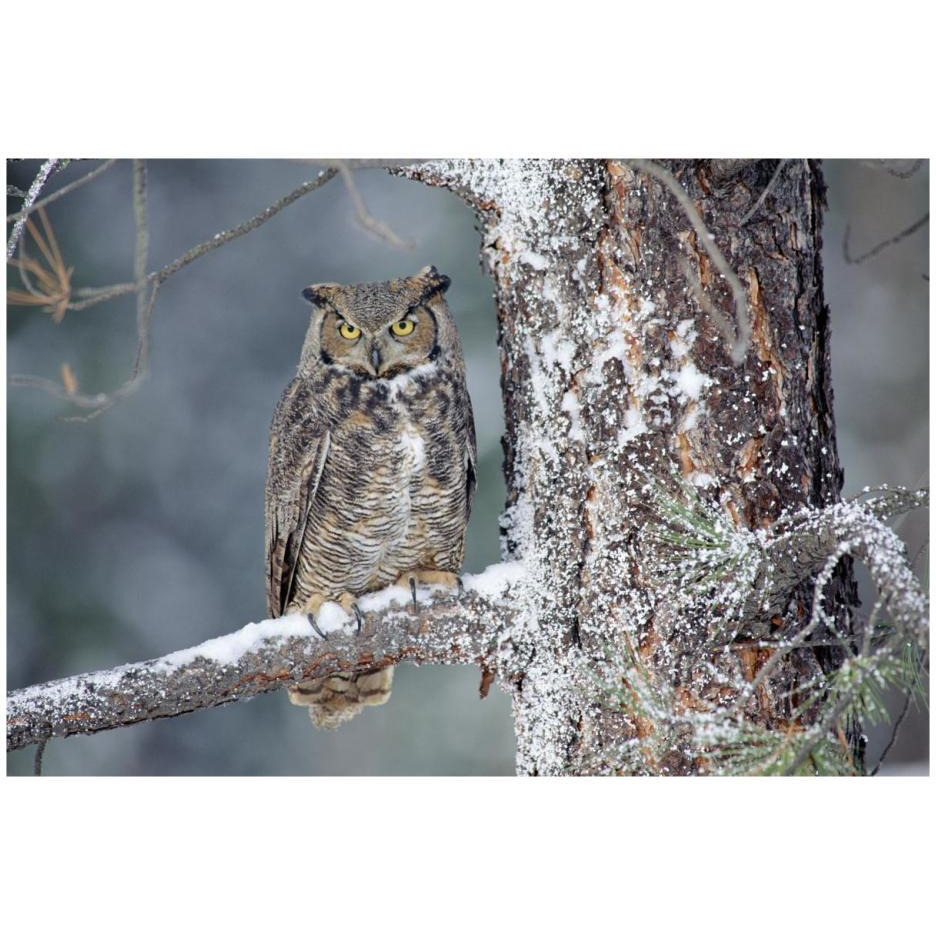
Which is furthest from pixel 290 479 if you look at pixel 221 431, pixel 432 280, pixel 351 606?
pixel 221 431

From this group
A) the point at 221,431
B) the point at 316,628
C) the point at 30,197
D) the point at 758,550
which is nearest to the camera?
the point at 758,550

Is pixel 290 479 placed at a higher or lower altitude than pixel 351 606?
higher

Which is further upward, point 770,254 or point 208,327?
point 208,327

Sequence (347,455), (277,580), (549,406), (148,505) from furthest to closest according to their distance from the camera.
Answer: (148,505) < (277,580) < (347,455) < (549,406)

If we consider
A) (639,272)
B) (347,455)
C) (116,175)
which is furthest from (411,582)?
(116,175)

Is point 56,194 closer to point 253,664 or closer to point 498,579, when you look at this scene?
point 253,664

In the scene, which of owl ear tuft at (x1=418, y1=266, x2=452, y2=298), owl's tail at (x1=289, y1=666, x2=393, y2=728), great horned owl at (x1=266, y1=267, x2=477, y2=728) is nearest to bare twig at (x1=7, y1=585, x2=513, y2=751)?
great horned owl at (x1=266, y1=267, x2=477, y2=728)

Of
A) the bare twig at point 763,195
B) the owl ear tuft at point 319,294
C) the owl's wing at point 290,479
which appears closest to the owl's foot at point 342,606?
the owl's wing at point 290,479

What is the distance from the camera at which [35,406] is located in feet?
9.18

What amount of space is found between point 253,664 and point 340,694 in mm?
543

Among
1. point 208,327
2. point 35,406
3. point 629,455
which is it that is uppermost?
point 208,327

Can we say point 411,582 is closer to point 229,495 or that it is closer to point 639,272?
point 639,272

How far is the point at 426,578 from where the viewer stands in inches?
86.0
